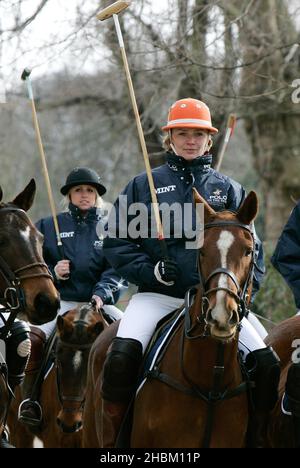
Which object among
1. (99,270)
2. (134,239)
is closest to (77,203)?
(99,270)

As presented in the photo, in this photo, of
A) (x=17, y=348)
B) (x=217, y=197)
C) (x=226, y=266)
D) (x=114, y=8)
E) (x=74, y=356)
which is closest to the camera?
(x=226, y=266)

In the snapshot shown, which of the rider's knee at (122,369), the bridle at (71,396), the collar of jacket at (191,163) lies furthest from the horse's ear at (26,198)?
the bridle at (71,396)

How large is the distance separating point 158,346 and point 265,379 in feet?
2.54

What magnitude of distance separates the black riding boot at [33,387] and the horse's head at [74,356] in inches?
16.5

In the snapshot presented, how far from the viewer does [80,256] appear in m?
10.0

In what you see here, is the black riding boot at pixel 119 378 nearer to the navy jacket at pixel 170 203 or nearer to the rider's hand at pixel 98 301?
the navy jacket at pixel 170 203

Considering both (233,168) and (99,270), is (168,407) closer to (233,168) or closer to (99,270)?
(99,270)

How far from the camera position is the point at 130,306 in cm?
713

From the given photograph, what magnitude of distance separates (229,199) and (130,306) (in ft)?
3.53

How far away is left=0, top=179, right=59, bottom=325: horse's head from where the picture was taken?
6.59 m

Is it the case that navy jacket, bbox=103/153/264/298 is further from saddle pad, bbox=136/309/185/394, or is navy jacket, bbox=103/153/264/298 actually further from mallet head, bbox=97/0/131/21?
mallet head, bbox=97/0/131/21

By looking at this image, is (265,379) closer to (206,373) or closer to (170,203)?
(206,373)

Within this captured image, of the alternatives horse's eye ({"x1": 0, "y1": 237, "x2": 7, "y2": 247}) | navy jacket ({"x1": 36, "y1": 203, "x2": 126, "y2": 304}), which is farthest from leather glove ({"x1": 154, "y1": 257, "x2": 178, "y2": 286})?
navy jacket ({"x1": 36, "y1": 203, "x2": 126, "y2": 304})

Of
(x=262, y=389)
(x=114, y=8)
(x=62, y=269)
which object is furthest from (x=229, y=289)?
(x=62, y=269)
